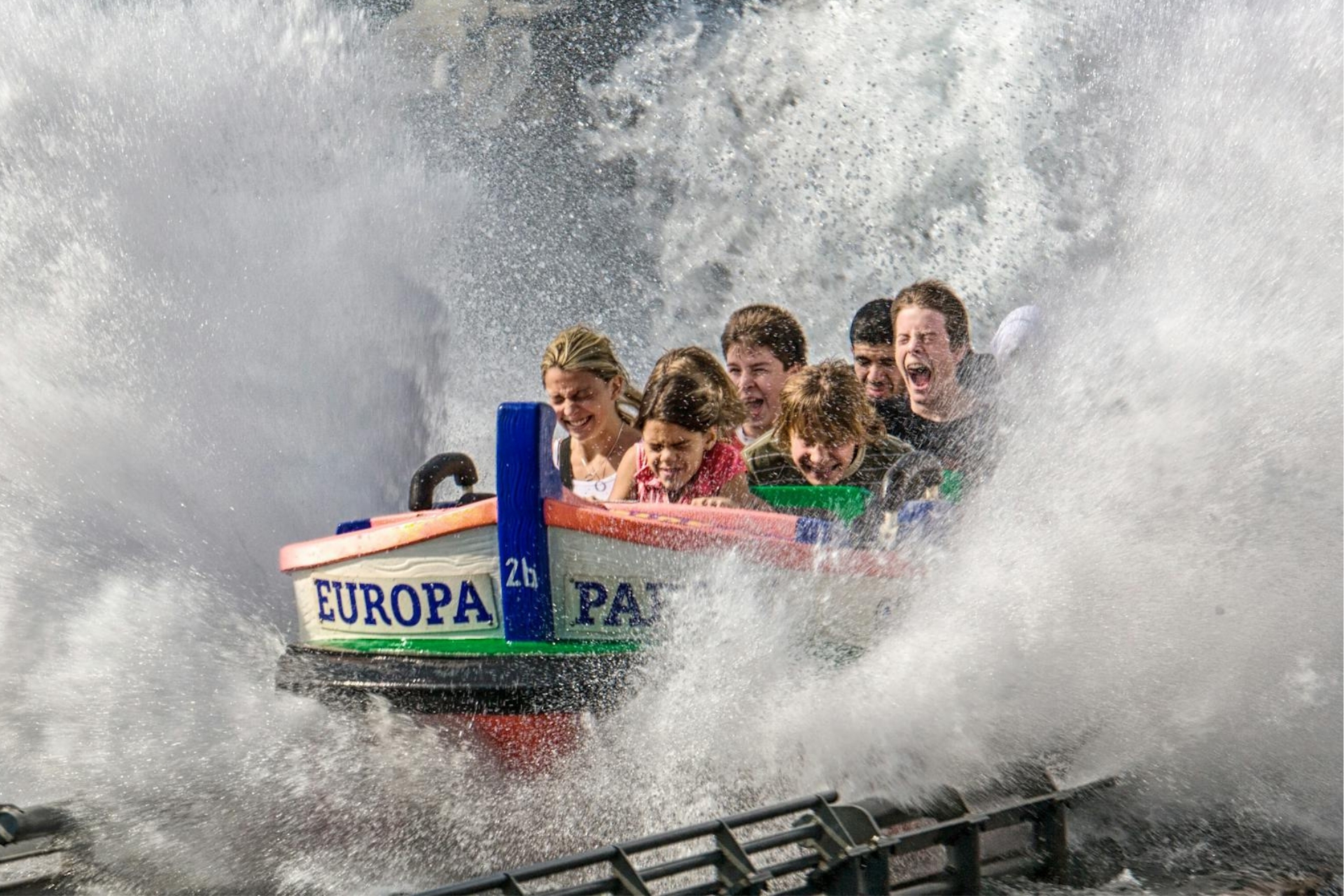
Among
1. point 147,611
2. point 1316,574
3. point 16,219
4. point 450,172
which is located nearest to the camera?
point 1316,574

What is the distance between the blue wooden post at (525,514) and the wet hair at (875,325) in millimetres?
2203

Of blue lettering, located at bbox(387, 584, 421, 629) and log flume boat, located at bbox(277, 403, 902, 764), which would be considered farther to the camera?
blue lettering, located at bbox(387, 584, 421, 629)

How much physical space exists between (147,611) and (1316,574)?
4002 mm

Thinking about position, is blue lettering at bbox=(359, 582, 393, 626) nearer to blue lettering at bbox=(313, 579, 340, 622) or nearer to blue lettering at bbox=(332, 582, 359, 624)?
blue lettering at bbox=(332, 582, 359, 624)

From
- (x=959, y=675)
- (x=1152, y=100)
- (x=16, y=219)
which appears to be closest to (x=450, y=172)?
(x=16, y=219)

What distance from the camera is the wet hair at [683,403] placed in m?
4.25

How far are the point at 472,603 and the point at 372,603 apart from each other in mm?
387

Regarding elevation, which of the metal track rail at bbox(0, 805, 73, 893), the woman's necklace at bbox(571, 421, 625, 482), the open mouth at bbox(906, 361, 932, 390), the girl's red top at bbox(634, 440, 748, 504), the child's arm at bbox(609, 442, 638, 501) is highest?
the open mouth at bbox(906, 361, 932, 390)

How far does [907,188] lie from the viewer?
1520cm

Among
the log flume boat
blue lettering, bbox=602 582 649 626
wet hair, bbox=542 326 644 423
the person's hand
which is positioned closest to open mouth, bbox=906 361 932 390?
wet hair, bbox=542 326 644 423

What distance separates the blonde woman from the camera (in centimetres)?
484

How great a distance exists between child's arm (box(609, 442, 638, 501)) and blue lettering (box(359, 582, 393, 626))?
0.89m

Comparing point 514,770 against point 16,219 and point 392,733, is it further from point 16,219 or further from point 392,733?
point 16,219

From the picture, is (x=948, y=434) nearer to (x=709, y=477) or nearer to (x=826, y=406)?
(x=826, y=406)
